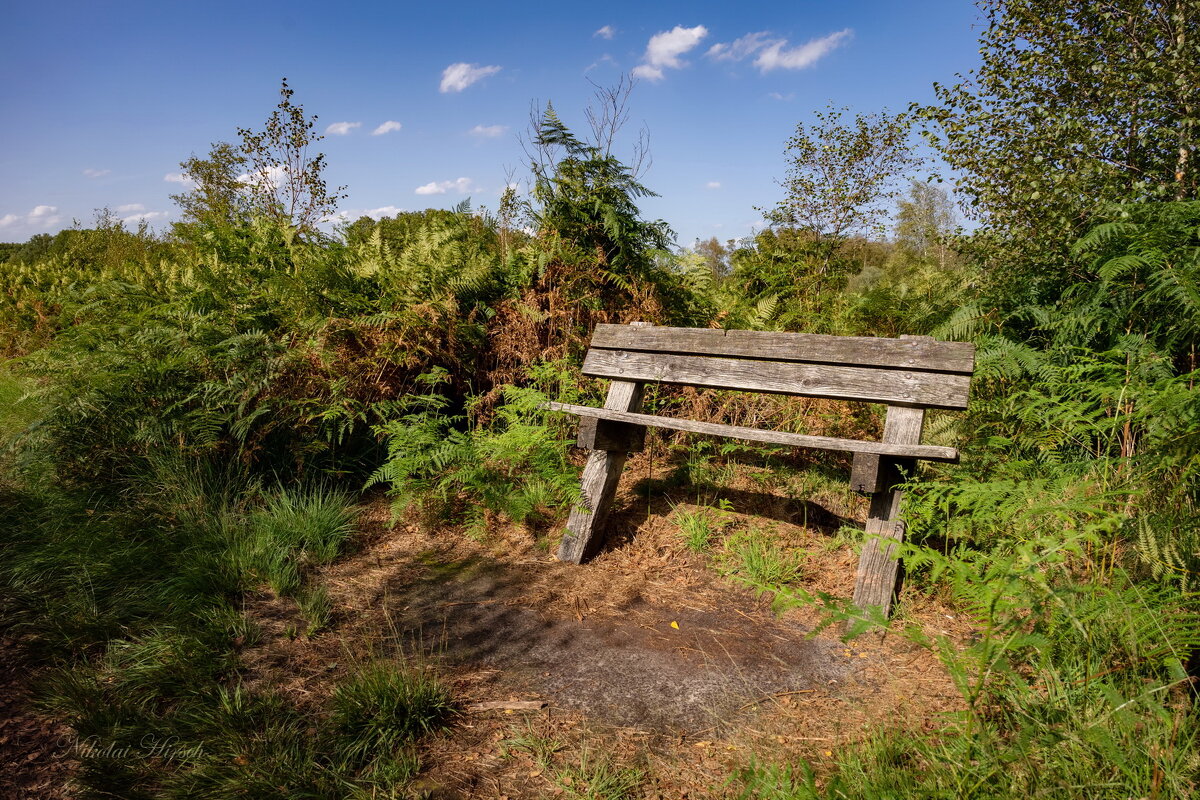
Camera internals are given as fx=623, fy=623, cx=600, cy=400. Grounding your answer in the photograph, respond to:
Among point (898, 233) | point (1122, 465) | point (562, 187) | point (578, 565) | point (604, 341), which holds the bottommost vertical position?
point (578, 565)

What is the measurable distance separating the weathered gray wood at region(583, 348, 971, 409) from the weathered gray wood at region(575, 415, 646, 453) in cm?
32

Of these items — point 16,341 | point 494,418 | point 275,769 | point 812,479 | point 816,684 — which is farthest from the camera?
point 16,341

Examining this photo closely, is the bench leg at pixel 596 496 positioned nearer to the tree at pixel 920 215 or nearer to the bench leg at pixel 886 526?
the bench leg at pixel 886 526

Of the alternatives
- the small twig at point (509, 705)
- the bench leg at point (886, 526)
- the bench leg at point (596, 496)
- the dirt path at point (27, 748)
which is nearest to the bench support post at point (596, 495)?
the bench leg at point (596, 496)

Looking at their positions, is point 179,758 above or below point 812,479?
below

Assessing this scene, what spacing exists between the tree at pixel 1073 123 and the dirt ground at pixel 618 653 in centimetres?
301

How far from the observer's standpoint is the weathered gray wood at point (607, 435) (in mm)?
3564

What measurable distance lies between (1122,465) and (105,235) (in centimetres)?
1434

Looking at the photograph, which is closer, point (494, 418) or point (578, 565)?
point (578, 565)

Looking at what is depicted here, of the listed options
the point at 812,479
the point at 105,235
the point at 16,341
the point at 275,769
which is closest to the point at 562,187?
Answer: the point at 812,479

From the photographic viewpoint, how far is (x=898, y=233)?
2812 cm

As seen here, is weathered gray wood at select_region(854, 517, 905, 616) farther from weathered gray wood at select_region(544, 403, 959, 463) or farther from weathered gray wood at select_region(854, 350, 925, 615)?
weathered gray wood at select_region(544, 403, 959, 463)

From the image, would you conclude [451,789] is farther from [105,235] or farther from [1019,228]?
[105,235]

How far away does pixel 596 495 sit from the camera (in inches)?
144
